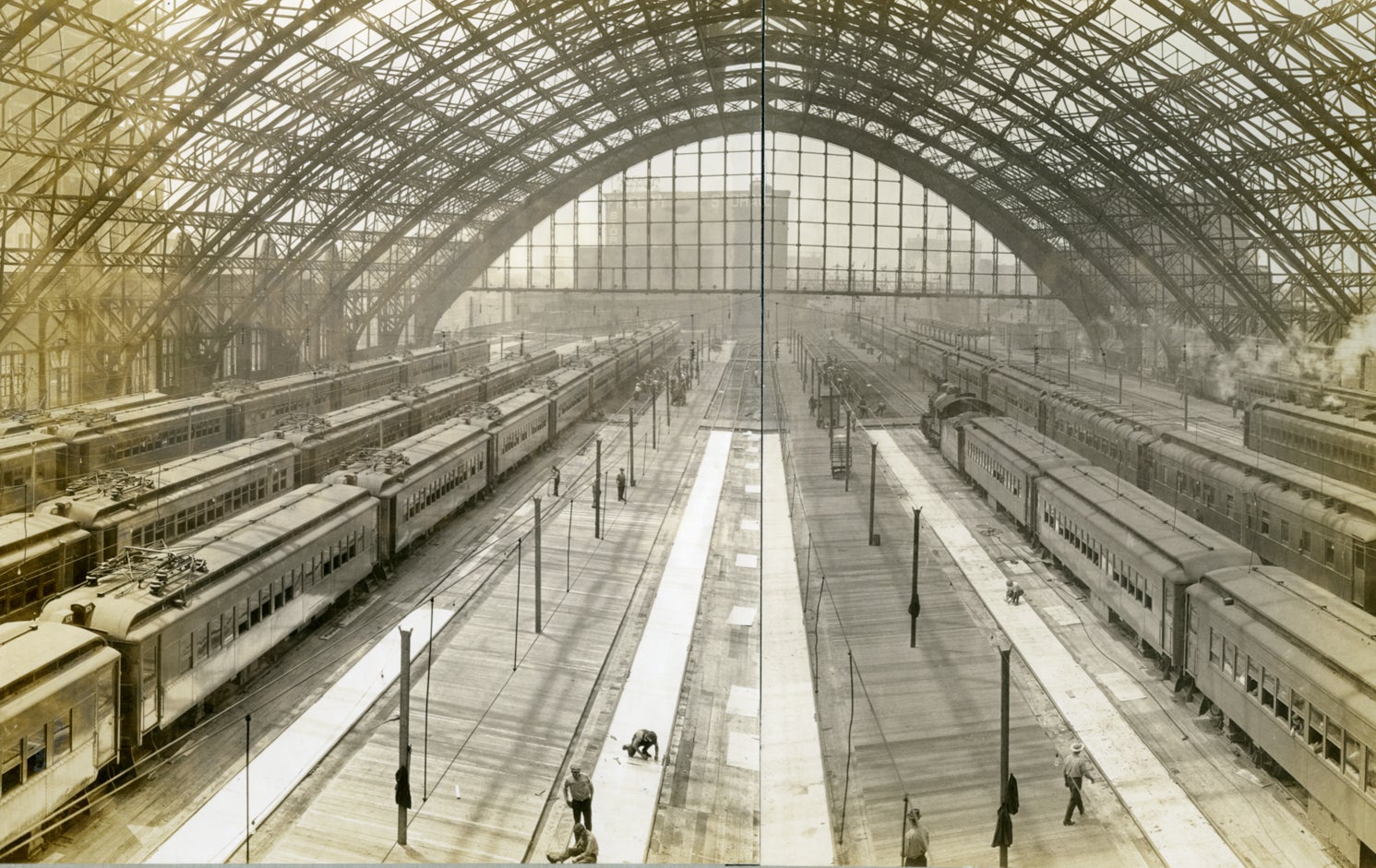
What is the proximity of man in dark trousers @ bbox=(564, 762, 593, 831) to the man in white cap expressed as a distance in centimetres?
470

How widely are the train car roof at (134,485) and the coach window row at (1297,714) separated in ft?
37.5

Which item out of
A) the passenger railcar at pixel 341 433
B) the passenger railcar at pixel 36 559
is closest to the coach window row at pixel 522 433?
the passenger railcar at pixel 341 433

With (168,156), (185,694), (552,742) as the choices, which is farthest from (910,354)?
(168,156)

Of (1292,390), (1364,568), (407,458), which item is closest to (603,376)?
(407,458)

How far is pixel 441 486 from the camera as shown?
480 inches

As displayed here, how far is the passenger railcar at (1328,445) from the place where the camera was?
9.23 meters

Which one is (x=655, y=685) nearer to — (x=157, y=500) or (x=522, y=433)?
(x=522, y=433)

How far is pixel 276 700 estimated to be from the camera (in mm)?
9016

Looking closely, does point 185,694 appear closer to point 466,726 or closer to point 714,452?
point 466,726

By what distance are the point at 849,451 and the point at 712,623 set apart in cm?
285

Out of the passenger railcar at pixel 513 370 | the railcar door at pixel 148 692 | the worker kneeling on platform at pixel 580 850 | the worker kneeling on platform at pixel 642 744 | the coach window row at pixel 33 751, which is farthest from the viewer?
the passenger railcar at pixel 513 370

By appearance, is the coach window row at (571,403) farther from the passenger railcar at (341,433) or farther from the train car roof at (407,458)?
the passenger railcar at (341,433)

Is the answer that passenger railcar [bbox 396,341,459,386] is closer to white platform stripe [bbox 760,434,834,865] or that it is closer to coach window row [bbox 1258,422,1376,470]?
white platform stripe [bbox 760,434,834,865]

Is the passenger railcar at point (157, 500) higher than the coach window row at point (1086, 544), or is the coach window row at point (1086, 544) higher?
the passenger railcar at point (157, 500)
